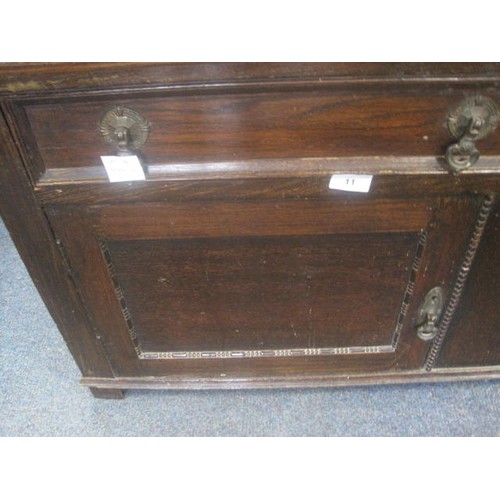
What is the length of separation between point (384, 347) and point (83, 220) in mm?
507

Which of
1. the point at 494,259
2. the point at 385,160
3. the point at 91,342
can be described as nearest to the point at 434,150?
the point at 385,160

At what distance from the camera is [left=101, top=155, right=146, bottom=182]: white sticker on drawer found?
0.53 m

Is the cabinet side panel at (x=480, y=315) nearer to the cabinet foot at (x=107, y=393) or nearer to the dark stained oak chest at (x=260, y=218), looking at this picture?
the dark stained oak chest at (x=260, y=218)

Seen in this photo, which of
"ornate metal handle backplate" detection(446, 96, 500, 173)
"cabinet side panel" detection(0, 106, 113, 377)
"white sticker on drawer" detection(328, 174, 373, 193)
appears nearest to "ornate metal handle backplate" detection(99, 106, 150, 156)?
"cabinet side panel" detection(0, 106, 113, 377)

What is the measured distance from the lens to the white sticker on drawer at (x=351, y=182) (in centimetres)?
55

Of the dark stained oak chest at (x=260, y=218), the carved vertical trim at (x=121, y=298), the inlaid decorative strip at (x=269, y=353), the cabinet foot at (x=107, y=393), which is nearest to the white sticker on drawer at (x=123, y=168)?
the dark stained oak chest at (x=260, y=218)

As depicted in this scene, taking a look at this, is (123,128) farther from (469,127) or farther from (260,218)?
(469,127)

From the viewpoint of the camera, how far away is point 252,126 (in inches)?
20.4

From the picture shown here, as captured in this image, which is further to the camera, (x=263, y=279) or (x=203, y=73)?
(x=263, y=279)

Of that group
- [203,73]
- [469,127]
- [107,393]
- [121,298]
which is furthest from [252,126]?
[107,393]

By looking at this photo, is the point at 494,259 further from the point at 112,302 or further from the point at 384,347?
the point at 112,302

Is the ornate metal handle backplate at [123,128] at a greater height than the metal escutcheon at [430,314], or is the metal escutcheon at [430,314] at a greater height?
the ornate metal handle backplate at [123,128]

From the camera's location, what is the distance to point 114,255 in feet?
2.12

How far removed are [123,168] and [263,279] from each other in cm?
25
